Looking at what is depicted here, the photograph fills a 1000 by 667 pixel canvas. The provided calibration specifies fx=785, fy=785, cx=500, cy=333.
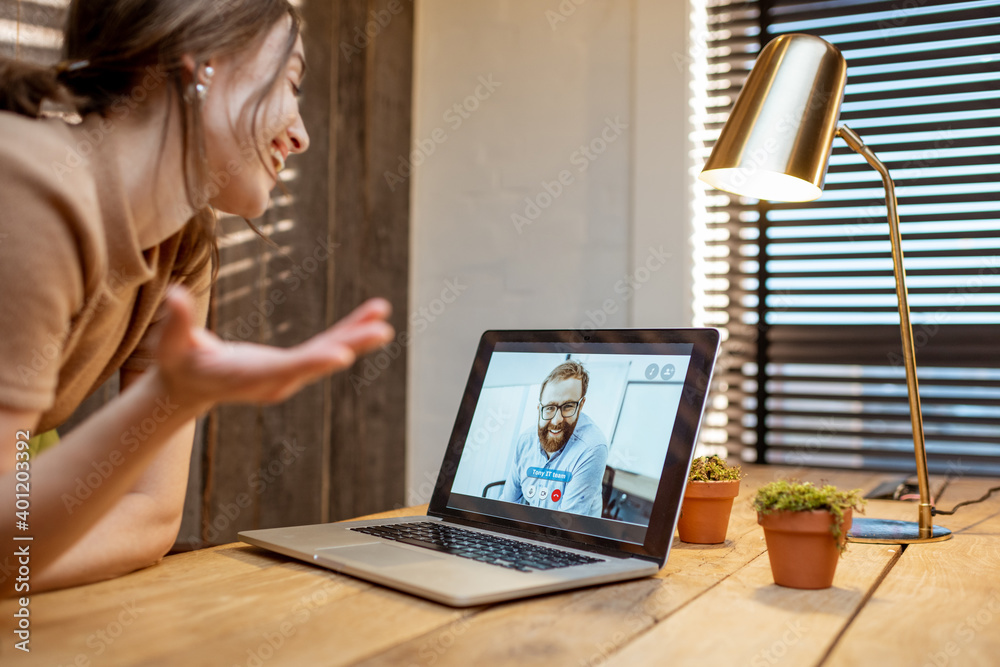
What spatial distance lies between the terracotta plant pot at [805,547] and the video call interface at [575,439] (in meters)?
0.12

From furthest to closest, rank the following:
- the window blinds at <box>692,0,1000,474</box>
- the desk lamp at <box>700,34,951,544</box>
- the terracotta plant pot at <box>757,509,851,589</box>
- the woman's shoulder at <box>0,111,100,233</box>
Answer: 1. the window blinds at <box>692,0,1000,474</box>
2. the desk lamp at <box>700,34,951,544</box>
3. the terracotta plant pot at <box>757,509,851,589</box>
4. the woman's shoulder at <box>0,111,100,233</box>

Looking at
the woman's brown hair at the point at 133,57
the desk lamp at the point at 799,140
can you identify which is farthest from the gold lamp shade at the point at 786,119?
the woman's brown hair at the point at 133,57

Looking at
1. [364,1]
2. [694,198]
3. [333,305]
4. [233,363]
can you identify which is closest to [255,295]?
[333,305]

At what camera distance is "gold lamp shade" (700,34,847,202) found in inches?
36.5

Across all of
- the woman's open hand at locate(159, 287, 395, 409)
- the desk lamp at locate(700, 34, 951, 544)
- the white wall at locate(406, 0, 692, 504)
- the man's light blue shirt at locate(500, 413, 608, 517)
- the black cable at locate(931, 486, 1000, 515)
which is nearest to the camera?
the woman's open hand at locate(159, 287, 395, 409)

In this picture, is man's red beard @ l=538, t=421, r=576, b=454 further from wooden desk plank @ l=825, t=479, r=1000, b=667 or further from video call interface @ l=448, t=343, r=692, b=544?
wooden desk plank @ l=825, t=479, r=1000, b=667

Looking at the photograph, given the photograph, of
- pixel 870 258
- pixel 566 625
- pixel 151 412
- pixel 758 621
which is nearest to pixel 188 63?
pixel 151 412

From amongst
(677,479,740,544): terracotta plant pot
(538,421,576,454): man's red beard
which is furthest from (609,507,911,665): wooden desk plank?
(538,421,576,454): man's red beard

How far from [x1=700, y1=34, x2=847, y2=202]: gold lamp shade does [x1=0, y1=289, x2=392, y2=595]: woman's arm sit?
579mm

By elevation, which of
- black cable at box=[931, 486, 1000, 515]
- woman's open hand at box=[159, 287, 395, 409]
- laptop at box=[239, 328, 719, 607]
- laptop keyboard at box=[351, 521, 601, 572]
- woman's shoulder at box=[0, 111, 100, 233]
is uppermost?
woman's shoulder at box=[0, 111, 100, 233]

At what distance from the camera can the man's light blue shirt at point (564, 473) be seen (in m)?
0.83

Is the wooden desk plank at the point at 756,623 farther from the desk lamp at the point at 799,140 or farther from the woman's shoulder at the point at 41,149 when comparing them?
the woman's shoulder at the point at 41,149

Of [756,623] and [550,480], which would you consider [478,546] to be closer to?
[550,480]

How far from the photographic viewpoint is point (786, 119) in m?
0.94
